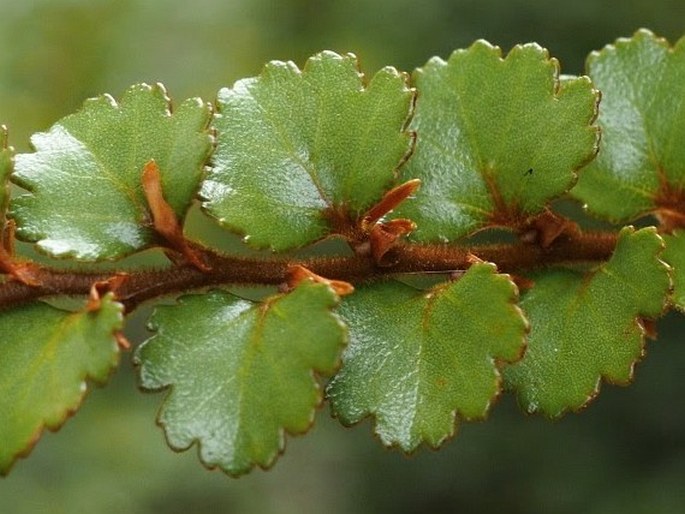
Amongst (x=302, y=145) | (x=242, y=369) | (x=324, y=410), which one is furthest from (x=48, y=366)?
(x=324, y=410)

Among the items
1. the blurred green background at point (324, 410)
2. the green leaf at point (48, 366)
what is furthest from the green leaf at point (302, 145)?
the blurred green background at point (324, 410)

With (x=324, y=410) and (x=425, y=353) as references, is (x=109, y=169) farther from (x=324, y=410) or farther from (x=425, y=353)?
(x=324, y=410)

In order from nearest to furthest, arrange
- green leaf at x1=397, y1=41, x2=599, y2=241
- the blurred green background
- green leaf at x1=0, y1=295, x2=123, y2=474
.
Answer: green leaf at x1=0, y1=295, x2=123, y2=474, green leaf at x1=397, y1=41, x2=599, y2=241, the blurred green background

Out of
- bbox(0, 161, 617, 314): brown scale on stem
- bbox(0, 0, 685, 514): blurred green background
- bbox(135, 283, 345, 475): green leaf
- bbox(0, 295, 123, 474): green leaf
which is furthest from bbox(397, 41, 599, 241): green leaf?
bbox(0, 0, 685, 514): blurred green background

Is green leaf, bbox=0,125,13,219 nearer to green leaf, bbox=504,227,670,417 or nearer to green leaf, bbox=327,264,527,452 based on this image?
green leaf, bbox=327,264,527,452

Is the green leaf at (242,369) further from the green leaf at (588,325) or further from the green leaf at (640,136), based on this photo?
the green leaf at (640,136)

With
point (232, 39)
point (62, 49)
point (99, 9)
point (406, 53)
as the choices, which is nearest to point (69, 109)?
point (62, 49)
